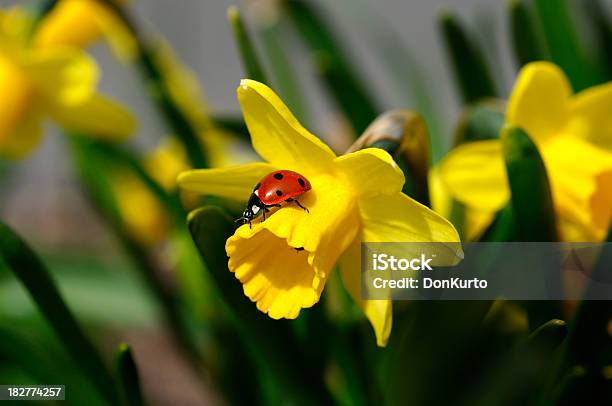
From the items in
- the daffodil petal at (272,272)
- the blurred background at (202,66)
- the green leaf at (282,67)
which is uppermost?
the blurred background at (202,66)

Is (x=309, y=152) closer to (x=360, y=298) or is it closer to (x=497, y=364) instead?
(x=360, y=298)

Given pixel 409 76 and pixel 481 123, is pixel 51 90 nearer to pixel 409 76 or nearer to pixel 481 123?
pixel 481 123

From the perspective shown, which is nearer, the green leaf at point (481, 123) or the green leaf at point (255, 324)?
the green leaf at point (255, 324)

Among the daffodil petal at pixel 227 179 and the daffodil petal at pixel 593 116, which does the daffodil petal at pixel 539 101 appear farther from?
the daffodil petal at pixel 227 179

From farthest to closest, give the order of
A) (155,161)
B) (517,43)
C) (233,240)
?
(155,161) < (517,43) < (233,240)

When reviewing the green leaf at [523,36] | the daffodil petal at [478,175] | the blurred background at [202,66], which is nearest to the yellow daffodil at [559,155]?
the daffodil petal at [478,175]

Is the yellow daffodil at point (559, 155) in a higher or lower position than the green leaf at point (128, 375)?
higher

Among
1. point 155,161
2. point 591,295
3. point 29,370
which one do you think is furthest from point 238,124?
point 591,295
